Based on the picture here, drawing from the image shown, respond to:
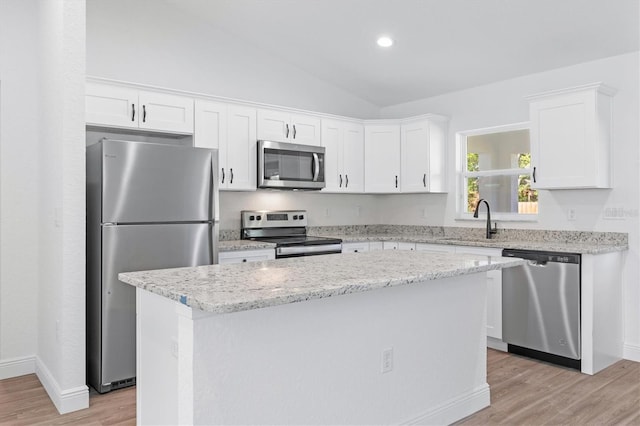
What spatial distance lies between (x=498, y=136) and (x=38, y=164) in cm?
419

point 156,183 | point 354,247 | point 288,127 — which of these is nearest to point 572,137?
point 354,247

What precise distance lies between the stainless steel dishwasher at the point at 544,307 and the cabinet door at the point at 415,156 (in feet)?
4.57

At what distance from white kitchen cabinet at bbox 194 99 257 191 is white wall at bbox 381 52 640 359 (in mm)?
2299

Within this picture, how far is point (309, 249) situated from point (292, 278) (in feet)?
8.03

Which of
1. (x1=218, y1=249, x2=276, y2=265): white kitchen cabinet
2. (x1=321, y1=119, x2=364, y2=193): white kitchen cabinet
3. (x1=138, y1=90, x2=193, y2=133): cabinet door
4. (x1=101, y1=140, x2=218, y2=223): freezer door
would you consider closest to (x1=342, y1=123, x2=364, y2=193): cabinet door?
(x1=321, y1=119, x2=364, y2=193): white kitchen cabinet

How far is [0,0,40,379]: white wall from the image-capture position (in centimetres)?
355

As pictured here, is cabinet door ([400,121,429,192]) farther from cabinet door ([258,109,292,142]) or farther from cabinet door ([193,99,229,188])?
cabinet door ([193,99,229,188])

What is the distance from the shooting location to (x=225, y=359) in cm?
182

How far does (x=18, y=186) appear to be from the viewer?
3.61m

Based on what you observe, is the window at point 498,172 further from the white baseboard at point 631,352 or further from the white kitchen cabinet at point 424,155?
the white baseboard at point 631,352

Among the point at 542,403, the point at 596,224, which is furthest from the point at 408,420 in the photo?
the point at 596,224

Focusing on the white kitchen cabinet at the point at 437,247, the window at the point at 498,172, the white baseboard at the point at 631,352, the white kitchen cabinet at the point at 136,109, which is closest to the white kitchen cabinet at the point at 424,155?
the window at the point at 498,172

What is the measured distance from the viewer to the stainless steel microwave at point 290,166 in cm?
448

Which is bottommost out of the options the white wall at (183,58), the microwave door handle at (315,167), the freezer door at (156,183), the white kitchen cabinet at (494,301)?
the white kitchen cabinet at (494,301)
